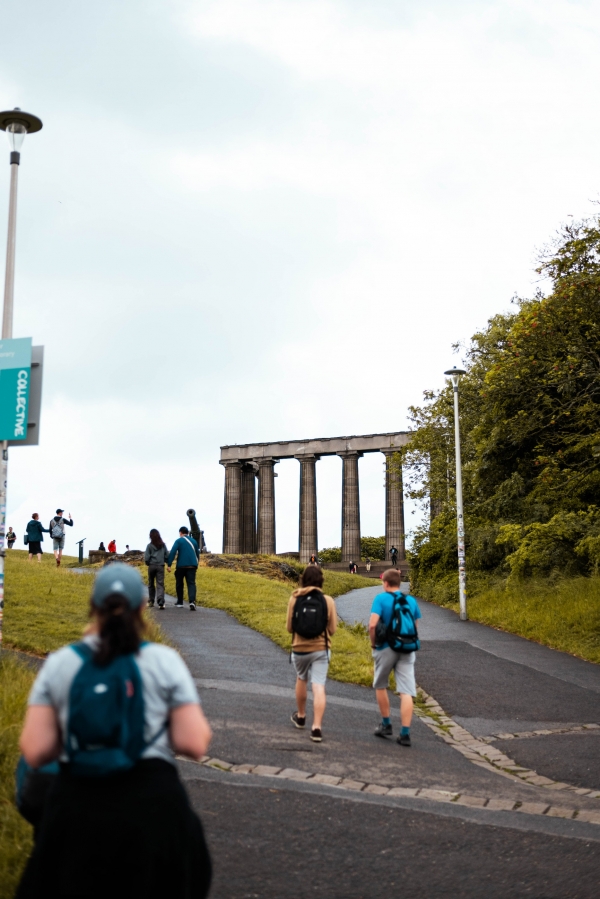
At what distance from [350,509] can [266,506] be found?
273 inches

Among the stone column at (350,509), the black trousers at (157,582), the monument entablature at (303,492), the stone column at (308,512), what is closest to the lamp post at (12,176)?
the black trousers at (157,582)

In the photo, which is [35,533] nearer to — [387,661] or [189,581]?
[189,581]

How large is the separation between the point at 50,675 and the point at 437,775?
263 inches

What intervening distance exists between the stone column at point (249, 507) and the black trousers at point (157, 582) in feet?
170

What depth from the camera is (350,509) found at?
232ft

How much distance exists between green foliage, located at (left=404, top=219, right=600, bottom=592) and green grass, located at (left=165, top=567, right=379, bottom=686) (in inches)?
228

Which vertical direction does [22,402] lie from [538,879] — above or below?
above

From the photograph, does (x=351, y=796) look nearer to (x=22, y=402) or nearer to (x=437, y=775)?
(x=437, y=775)

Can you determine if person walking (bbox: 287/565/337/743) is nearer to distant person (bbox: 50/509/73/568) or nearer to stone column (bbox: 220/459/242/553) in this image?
distant person (bbox: 50/509/73/568)

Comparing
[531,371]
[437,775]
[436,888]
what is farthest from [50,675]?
[531,371]

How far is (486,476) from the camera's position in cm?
3089

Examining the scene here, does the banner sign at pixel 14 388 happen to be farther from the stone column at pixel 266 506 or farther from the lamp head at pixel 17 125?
the stone column at pixel 266 506

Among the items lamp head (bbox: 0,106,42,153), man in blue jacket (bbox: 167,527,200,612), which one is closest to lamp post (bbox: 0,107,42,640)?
lamp head (bbox: 0,106,42,153)

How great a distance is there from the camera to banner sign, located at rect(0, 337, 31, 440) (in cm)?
1152
